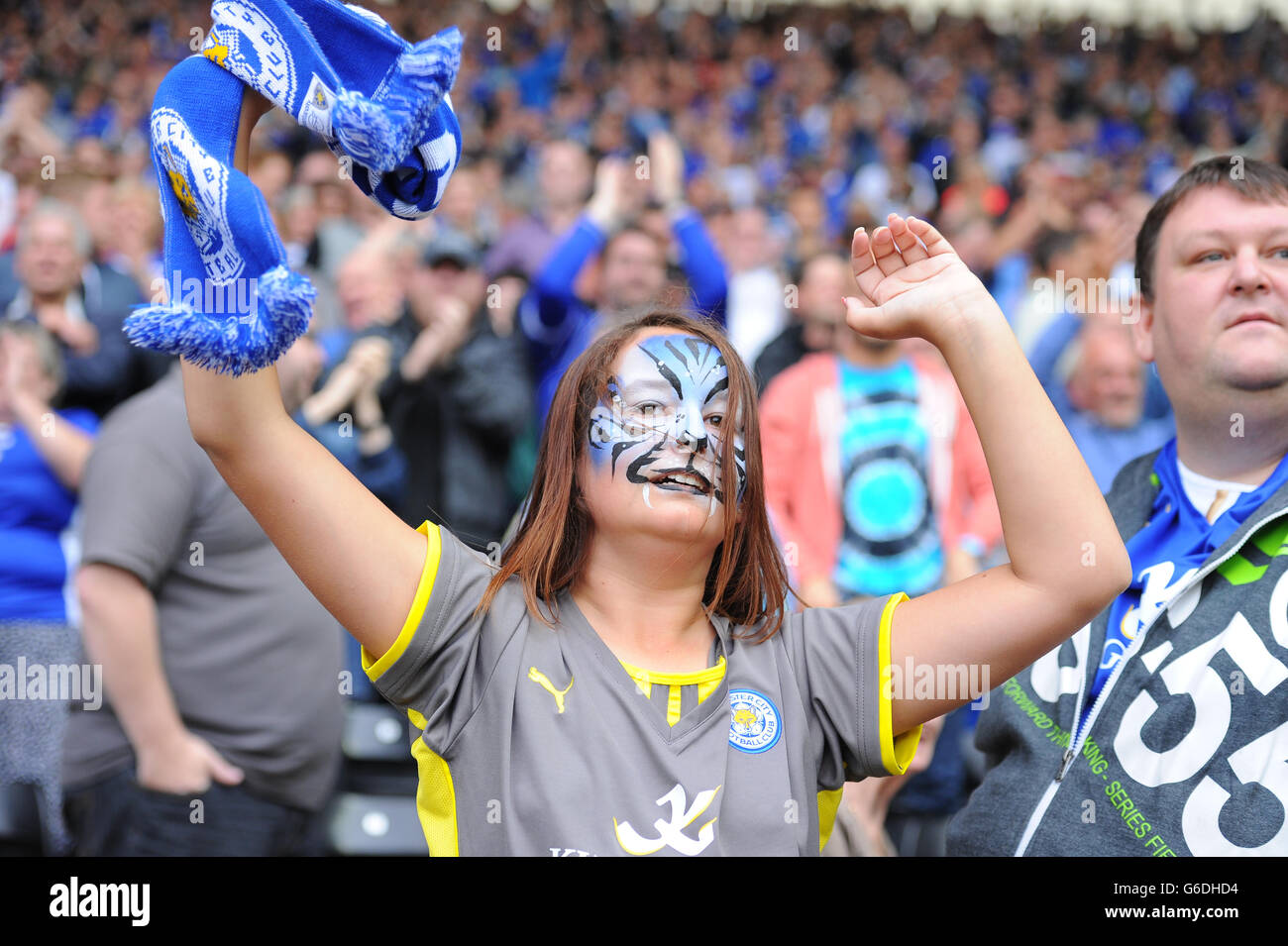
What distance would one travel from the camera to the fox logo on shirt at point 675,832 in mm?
1543

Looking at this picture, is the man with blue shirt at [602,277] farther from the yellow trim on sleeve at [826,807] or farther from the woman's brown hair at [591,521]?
the yellow trim on sleeve at [826,807]

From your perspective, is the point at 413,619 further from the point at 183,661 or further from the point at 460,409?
the point at 460,409

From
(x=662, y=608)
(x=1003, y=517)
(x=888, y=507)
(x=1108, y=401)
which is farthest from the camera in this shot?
(x=1108, y=401)

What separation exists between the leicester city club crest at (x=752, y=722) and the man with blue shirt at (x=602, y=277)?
2.54 metres

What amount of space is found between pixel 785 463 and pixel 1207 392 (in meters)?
2.02

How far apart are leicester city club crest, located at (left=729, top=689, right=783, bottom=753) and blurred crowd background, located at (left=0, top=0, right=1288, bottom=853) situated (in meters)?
0.78

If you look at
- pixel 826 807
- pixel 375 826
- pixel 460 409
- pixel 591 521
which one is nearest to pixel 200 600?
pixel 375 826

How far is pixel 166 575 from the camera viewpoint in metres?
3.11

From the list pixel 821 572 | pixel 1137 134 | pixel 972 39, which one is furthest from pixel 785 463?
pixel 972 39

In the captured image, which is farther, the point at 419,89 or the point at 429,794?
the point at 429,794

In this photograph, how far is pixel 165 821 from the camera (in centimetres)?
304

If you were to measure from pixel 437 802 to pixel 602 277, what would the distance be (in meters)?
2.96
